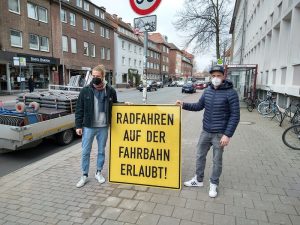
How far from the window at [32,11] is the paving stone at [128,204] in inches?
1047

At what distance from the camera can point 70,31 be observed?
3203cm

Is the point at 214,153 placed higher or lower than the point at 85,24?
lower

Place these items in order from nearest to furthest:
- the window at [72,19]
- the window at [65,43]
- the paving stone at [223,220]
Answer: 1. the paving stone at [223,220]
2. the window at [65,43]
3. the window at [72,19]

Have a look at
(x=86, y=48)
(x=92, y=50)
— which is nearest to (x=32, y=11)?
(x=86, y=48)

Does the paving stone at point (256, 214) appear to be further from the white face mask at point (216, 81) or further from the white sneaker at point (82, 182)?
the white sneaker at point (82, 182)

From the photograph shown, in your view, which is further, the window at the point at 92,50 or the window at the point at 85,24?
the window at the point at 92,50

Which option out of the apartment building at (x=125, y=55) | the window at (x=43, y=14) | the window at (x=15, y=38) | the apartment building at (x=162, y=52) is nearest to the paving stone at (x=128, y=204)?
the window at (x=15, y=38)

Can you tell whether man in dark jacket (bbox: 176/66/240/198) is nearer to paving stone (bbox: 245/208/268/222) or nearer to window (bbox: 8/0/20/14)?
paving stone (bbox: 245/208/268/222)

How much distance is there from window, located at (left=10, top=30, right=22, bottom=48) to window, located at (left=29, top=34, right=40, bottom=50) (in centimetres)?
126

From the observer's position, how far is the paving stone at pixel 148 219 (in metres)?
3.12

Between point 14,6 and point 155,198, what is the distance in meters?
25.9

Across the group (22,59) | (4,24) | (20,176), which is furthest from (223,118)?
(4,24)

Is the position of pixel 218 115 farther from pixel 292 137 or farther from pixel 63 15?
pixel 63 15

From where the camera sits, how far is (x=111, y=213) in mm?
3355
